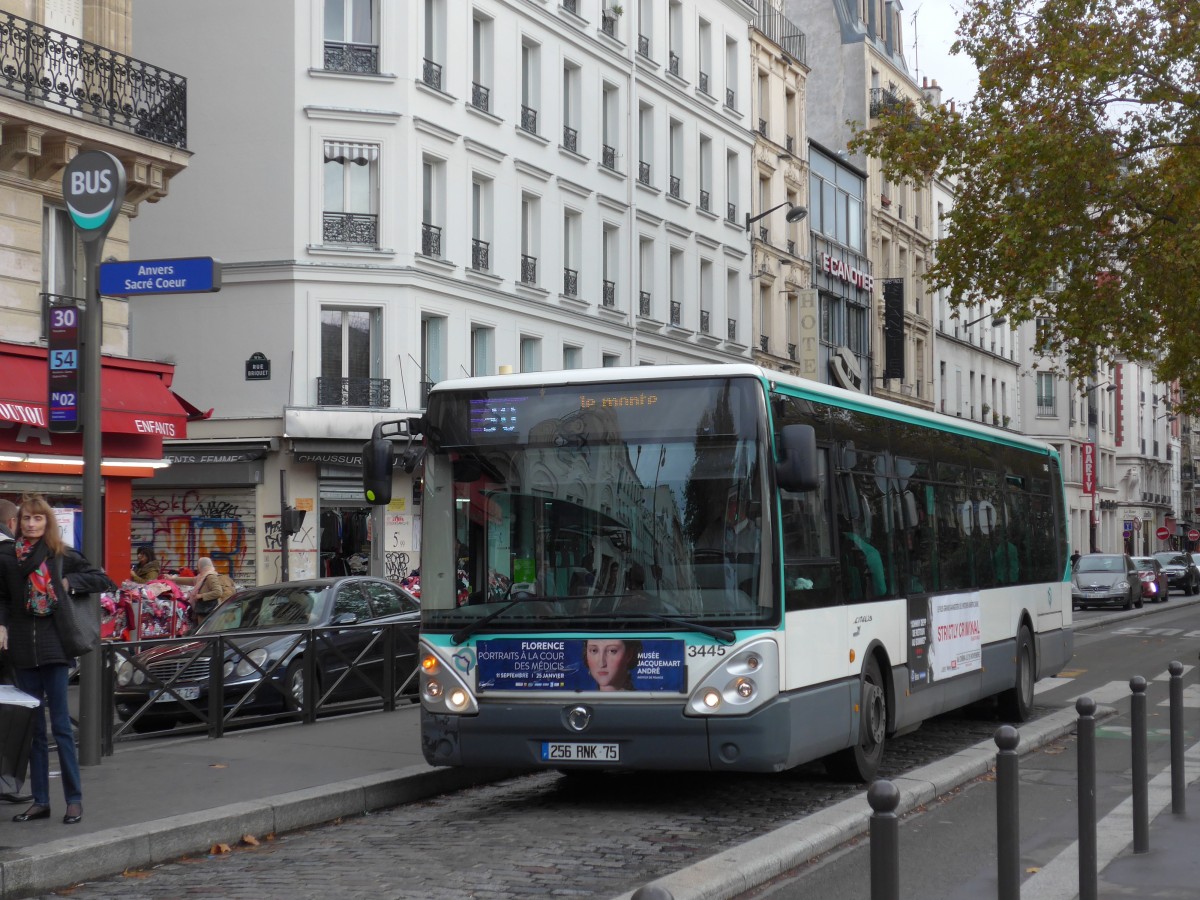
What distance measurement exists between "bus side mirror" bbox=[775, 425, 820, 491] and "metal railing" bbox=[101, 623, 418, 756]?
5.53 m

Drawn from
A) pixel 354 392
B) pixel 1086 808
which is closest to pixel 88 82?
pixel 354 392

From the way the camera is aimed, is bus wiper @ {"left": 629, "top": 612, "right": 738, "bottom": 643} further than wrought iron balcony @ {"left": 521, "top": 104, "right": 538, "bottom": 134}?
No

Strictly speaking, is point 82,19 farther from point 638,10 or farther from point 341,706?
point 638,10

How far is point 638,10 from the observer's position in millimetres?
42219

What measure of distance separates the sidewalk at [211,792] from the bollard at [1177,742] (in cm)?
462

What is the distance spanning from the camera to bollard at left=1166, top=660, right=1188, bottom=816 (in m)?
9.21

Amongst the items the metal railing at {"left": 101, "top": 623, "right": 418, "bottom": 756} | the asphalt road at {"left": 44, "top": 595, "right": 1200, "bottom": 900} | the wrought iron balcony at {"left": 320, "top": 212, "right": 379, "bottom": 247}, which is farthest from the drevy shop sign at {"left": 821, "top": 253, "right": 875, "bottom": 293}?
the asphalt road at {"left": 44, "top": 595, "right": 1200, "bottom": 900}

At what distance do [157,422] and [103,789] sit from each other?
43.1ft

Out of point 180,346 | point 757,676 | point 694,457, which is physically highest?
point 180,346

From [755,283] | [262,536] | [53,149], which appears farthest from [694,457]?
[755,283]

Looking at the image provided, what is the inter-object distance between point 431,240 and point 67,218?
12.8 metres

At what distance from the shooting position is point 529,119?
121 feet

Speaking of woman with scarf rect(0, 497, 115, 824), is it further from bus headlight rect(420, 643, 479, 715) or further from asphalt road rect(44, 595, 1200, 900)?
bus headlight rect(420, 643, 479, 715)

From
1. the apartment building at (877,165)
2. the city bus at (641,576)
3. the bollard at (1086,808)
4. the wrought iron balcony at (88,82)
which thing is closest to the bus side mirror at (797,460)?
the city bus at (641,576)
